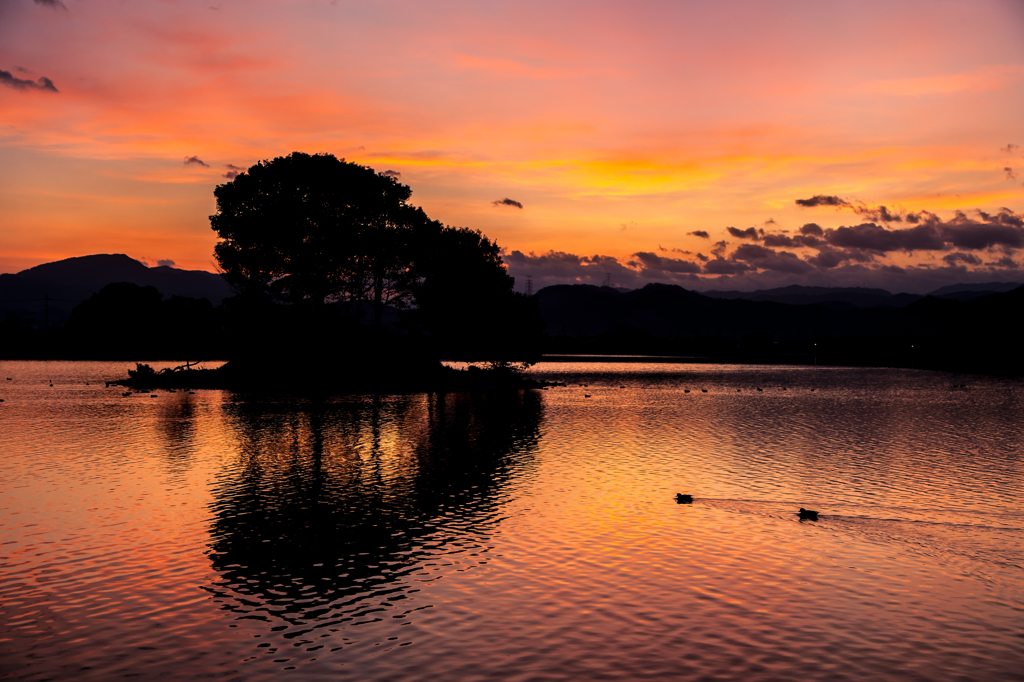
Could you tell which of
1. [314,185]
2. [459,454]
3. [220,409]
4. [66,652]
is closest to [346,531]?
[66,652]

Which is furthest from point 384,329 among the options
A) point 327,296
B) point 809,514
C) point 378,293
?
point 809,514

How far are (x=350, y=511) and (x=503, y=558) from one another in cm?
865

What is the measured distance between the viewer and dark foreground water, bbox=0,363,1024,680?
53.4ft

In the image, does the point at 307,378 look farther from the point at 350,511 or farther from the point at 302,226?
the point at 350,511

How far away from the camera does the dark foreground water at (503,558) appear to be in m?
16.3

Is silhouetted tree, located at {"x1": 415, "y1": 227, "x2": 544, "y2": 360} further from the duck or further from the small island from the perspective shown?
the duck

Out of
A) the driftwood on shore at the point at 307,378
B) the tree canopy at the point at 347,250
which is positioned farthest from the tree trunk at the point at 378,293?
the driftwood on shore at the point at 307,378

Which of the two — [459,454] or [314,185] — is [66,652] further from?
[314,185]

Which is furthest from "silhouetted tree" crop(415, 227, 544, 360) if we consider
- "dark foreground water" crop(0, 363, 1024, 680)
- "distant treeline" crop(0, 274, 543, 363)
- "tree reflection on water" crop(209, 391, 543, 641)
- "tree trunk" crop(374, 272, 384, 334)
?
"dark foreground water" crop(0, 363, 1024, 680)

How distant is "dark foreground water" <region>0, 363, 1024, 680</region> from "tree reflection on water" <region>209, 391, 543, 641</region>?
141mm

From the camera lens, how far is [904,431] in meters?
60.8

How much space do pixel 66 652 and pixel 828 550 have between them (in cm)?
2182

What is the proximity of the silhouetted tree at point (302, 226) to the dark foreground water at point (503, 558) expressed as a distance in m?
50.7

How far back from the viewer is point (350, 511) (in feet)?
98.3
